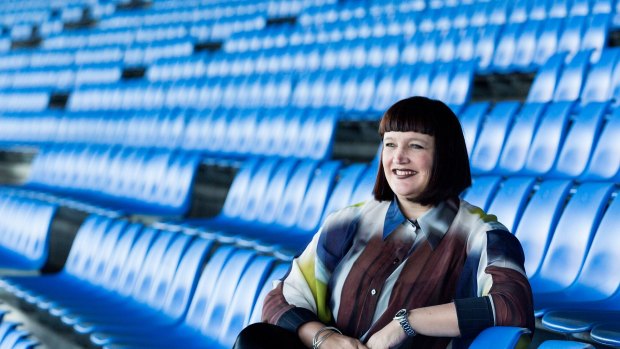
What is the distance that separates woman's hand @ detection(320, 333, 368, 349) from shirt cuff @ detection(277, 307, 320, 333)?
1.4 inches

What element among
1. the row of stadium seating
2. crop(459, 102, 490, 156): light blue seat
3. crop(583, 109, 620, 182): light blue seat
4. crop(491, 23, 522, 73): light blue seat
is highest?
crop(491, 23, 522, 73): light blue seat

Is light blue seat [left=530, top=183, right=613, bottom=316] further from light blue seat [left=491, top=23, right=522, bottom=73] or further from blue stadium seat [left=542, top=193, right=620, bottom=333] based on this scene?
light blue seat [left=491, top=23, right=522, bottom=73]

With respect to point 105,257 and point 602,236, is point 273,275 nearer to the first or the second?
point 602,236

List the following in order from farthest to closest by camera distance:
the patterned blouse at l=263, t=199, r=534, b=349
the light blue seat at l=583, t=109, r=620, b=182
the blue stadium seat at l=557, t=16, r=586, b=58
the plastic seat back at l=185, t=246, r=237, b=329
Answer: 1. the blue stadium seat at l=557, t=16, r=586, b=58
2. the light blue seat at l=583, t=109, r=620, b=182
3. the plastic seat back at l=185, t=246, r=237, b=329
4. the patterned blouse at l=263, t=199, r=534, b=349

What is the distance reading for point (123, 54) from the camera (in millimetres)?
4090

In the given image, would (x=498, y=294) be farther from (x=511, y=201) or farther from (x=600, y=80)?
(x=600, y=80)

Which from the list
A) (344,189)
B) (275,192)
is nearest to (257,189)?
(275,192)

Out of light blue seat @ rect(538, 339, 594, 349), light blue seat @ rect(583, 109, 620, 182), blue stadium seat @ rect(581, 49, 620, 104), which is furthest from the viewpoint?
blue stadium seat @ rect(581, 49, 620, 104)

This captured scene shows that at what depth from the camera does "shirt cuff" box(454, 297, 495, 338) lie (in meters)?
0.61

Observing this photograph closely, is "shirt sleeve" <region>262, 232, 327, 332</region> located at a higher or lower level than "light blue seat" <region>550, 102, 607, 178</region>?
lower

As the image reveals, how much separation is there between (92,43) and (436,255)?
4.25 metres

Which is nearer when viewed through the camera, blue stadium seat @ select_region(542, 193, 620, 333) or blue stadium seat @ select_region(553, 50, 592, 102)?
blue stadium seat @ select_region(542, 193, 620, 333)

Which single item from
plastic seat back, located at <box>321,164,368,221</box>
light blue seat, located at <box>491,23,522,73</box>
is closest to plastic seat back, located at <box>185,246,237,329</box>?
plastic seat back, located at <box>321,164,368,221</box>

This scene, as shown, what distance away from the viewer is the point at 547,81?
5.96 feet
